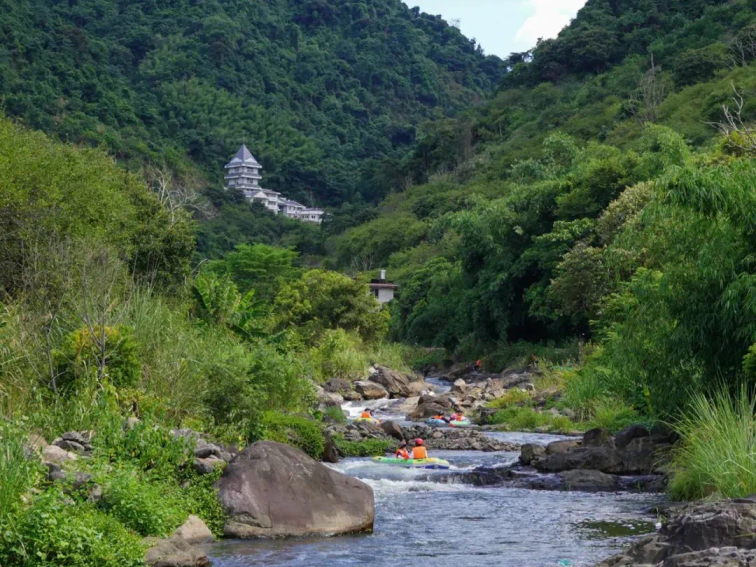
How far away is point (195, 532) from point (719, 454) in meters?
6.61

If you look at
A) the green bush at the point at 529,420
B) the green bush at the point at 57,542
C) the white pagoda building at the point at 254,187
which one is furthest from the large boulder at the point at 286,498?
the white pagoda building at the point at 254,187

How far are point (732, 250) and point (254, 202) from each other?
103m

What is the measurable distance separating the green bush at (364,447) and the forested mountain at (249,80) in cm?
6750

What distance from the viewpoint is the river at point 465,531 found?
11.7 metres

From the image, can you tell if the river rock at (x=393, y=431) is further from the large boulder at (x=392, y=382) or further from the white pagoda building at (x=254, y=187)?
the white pagoda building at (x=254, y=187)

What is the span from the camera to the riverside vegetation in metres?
13.3

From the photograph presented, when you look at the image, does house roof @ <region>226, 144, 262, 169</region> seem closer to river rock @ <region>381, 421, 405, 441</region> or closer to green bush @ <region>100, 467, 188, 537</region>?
river rock @ <region>381, 421, 405, 441</region>

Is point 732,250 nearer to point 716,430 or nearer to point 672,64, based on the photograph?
point 716,430

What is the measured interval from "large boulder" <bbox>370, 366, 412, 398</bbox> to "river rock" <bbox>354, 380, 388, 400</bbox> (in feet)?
2.57

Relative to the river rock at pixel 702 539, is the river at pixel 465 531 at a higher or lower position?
lower

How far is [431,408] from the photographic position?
1166 inches

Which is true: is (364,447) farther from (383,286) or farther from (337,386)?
(383,286)

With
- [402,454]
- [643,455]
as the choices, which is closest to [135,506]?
[402,454]

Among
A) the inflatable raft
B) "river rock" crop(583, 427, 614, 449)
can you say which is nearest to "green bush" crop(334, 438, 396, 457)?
the inflatable raft
